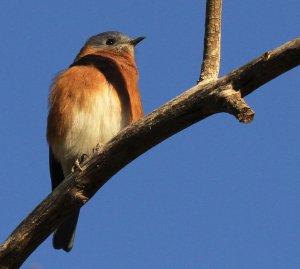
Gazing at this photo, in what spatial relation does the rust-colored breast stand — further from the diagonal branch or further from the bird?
the diagonal branch

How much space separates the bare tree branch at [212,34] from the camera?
17.5 feet

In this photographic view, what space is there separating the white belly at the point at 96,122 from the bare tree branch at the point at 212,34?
2.03 metres

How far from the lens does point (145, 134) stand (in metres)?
5.15

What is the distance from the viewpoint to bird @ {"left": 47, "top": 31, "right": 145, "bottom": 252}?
722 cm

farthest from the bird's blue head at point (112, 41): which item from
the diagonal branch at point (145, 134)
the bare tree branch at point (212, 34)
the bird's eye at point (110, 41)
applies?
the diagonal branch at point (145, 134)

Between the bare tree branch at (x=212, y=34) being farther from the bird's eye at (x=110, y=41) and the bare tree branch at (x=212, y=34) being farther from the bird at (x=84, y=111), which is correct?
the bird's eye at (x=110, y=41)

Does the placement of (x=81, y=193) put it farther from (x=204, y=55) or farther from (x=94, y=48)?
(x=94, y=48)

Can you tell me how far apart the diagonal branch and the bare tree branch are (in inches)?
14.9

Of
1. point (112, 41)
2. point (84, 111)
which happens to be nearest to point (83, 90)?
point (84, 111)

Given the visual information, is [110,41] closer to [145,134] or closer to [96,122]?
[96,122]

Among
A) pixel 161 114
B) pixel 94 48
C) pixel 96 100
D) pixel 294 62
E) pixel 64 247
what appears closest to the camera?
pixel 294 62

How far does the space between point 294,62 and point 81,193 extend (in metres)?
1.98

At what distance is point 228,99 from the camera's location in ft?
15.5

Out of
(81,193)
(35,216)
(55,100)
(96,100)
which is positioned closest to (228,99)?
(81,193)
